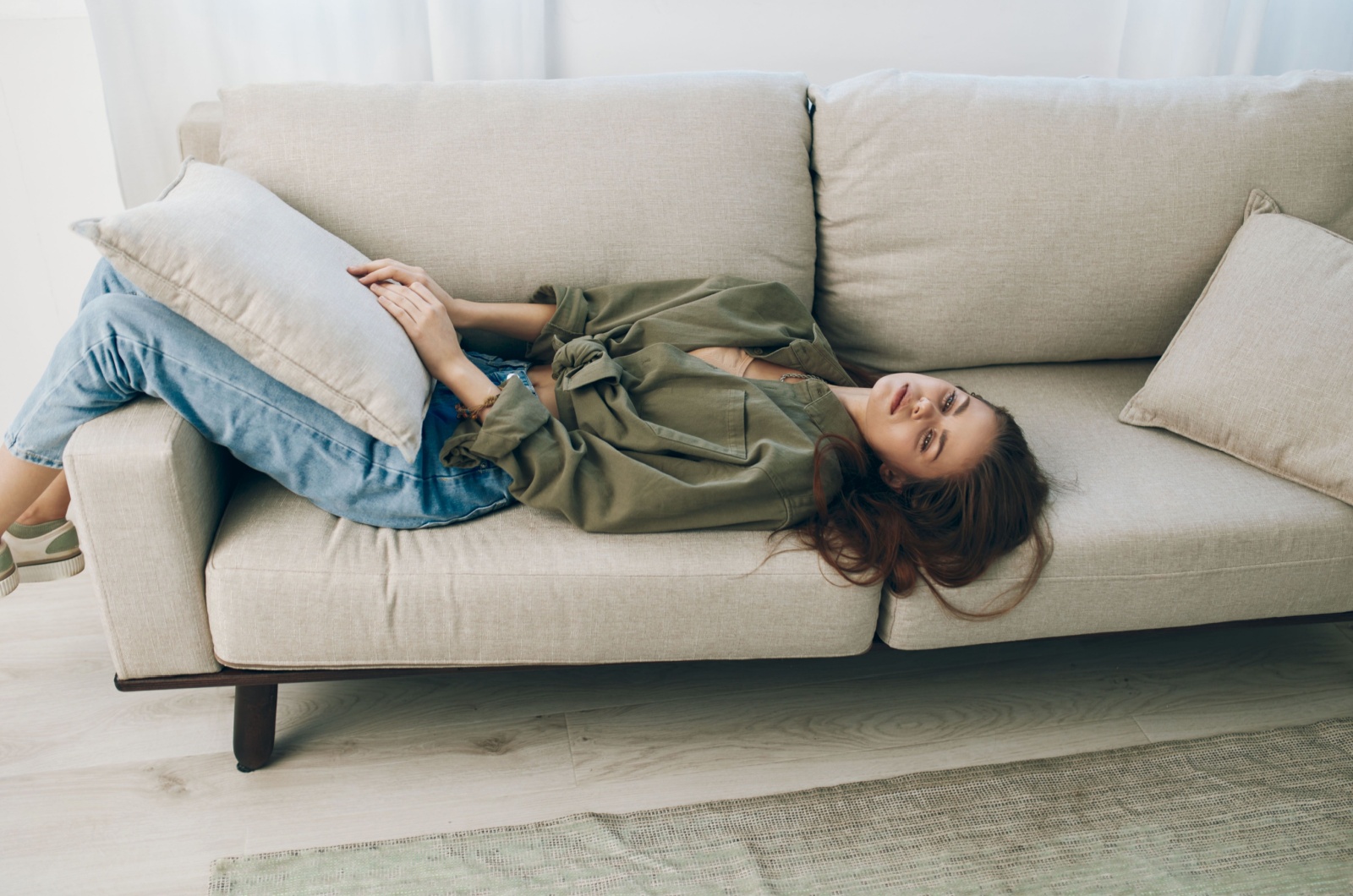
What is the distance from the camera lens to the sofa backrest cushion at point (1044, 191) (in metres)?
1.67

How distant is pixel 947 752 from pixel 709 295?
32.8 inches

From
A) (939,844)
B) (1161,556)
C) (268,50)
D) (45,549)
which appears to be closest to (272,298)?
A: (45,549)

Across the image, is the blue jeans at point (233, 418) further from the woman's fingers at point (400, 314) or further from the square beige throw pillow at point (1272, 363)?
the square beige throw pillow at point (1272, 363)

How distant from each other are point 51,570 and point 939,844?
4.39 feet

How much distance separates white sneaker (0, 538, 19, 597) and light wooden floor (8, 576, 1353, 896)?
0.88 feet

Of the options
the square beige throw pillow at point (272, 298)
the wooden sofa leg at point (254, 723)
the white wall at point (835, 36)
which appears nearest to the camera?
the square beige throw pillow at point (272, 298)

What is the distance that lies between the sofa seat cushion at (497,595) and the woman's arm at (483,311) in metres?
0.37

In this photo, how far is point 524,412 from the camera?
128 centimetres

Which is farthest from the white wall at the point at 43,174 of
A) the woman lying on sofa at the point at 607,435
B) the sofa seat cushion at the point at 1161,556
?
the sofa seat cushion at the point at 1161,556

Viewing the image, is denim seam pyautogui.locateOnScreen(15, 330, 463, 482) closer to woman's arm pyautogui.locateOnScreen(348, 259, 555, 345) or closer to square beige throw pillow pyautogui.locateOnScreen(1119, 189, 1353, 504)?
woman's arm pyautogui.locateOnScreen(348, 259, 555, 345)

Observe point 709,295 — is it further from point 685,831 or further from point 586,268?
point 685,831

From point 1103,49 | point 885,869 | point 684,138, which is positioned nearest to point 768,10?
point 684,138

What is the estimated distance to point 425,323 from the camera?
1338 millimetres

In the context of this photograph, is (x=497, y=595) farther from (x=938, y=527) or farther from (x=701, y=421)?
(x=938, y=527)
